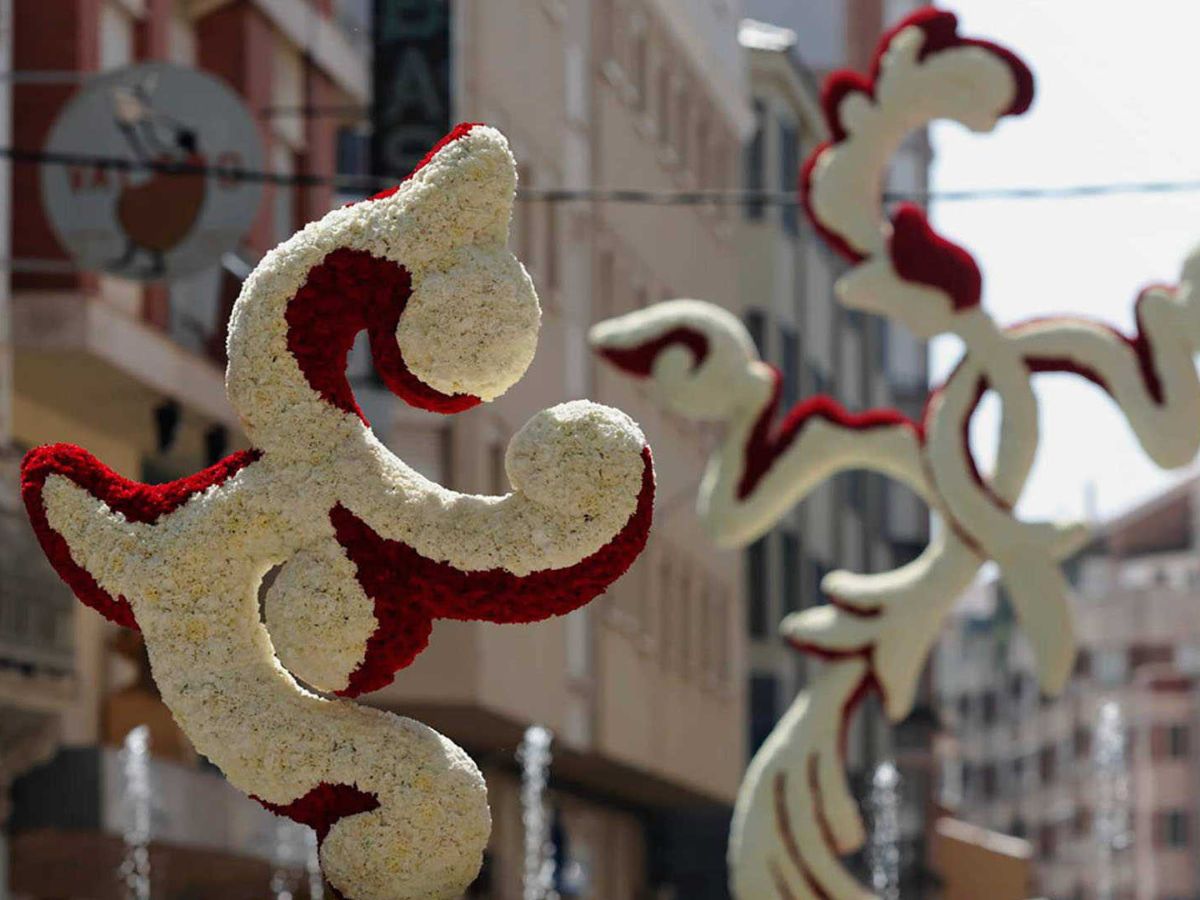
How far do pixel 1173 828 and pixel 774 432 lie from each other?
73161 mm

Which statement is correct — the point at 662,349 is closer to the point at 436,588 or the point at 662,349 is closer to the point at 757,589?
the point at 436,588

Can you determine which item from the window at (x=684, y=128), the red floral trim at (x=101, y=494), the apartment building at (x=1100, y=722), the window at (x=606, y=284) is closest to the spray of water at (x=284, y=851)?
the window at (x=606, y=284)

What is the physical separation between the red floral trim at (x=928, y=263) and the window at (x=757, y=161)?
33.3 metres

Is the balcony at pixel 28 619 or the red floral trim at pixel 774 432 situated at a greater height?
the red floral trim at pixel 774 432

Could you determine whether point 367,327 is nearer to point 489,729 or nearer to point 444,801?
point 444,801

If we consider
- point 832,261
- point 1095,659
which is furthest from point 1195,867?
point 832,261

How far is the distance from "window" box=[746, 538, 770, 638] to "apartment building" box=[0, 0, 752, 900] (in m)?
4.15

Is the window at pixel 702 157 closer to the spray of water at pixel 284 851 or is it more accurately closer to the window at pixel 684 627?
the window at pixel 684 627

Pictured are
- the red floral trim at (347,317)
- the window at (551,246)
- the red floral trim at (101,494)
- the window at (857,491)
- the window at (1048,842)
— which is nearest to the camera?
the red floral trim at (347,317)

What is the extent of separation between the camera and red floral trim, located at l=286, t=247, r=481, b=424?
9.06 meters

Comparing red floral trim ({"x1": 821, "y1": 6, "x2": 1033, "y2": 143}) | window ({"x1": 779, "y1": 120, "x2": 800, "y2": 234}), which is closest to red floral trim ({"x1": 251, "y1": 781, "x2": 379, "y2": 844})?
red floral trim ({"x1": 821, "y1": 6, "x2": 1033, "y2": 143})

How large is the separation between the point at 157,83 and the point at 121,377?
3250 millimetres

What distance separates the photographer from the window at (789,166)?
5381cm

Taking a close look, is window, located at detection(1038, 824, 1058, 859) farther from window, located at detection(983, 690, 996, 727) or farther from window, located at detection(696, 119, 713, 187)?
window, located at detection(696, 119, 713, 187)
